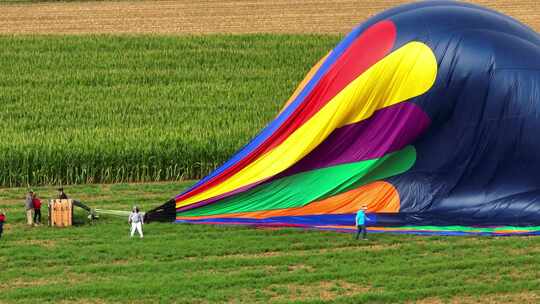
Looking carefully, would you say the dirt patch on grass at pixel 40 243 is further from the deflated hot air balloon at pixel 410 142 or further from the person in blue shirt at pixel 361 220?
the person in blue shirt at pixel 361 220

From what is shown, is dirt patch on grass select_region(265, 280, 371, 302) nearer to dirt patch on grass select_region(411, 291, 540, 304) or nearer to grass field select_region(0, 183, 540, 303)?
grass field select_region(0, 183, 540, 303)

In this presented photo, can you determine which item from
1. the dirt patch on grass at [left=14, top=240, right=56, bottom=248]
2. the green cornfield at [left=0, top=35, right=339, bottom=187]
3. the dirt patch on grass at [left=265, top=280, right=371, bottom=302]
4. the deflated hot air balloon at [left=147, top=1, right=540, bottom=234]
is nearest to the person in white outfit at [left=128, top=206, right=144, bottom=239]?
the deflated hot air balloon at [left=147, top=1, right=540, bottom=234]

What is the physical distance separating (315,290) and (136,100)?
25.6 meters

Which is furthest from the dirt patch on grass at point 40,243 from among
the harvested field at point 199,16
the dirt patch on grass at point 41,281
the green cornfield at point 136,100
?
the harvested field at point 199,16

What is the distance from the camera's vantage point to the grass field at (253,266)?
28.1 metres

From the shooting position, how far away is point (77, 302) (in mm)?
27641

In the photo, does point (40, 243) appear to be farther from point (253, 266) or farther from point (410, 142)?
point (410, 142)

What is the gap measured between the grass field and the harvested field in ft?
105

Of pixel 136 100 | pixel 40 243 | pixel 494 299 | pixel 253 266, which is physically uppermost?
pixel 136 100

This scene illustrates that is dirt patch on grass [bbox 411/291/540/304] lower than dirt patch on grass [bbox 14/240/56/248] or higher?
lower

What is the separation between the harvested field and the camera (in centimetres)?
6650

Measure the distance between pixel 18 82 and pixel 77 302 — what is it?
2996 centimetres

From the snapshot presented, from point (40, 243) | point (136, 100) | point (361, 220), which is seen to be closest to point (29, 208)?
point (40, 243)

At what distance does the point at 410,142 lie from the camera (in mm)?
32812
